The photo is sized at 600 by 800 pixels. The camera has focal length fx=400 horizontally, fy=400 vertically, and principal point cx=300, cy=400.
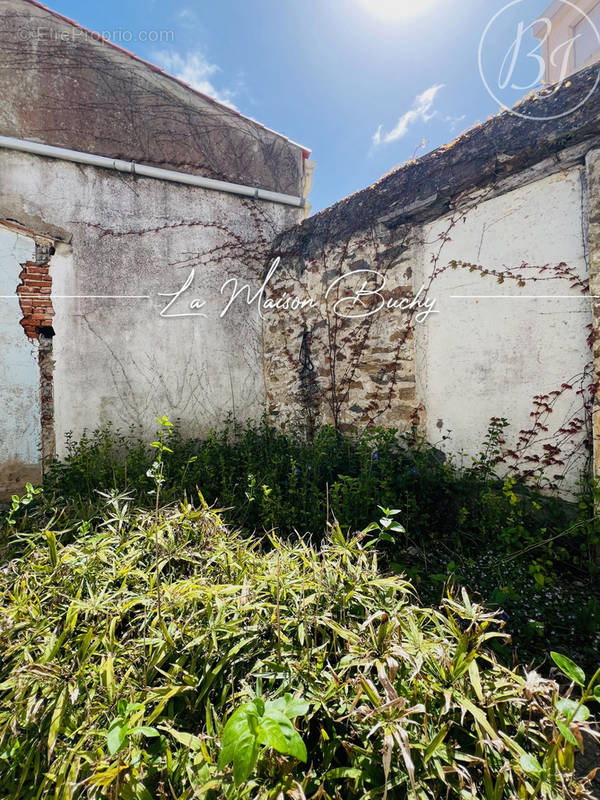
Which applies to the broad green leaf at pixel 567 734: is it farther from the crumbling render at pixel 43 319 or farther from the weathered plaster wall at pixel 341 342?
the crumbling render at pixel 43 319

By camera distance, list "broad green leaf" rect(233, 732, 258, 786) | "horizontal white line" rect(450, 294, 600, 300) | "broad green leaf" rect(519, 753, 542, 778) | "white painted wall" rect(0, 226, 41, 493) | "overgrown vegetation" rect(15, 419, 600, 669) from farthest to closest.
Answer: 1. "white painted wall" rect(0, 226, 41, 493)
2. "horizontal white line" rect(450, 294, 600, 300)
3. "overgrown vegetation" rect(15, 419, 600, 669)
4. "broad green leaf" rect(519, 753, 542, 778)
5. "broad green leaf" rect(233, 732, 258, 786)

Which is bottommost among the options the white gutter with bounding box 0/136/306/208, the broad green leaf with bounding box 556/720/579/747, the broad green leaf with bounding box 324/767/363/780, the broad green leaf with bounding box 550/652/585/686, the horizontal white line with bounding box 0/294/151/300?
the broad green leaf with bounding box 324/767/363/780

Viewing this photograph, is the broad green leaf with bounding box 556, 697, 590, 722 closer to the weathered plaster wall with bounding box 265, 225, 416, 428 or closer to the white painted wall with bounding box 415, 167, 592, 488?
the white painted wall with bounding box 415, 167, 592, 488

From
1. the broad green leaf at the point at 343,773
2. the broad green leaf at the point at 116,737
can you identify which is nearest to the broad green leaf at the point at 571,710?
the broad green leaf at the point at 343,773

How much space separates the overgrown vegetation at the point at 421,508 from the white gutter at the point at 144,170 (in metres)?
3.29

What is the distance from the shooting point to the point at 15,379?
14.4ft

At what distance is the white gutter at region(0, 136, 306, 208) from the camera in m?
4.48

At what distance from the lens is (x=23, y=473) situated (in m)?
4.44

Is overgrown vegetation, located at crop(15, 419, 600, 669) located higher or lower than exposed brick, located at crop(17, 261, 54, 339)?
lower

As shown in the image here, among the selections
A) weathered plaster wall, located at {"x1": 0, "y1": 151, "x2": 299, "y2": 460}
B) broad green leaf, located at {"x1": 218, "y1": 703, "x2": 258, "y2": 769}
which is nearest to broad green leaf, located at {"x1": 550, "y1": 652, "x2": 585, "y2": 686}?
broad green leaf, located at {"x1": 218, "y1": 703, "x2": 258, "y2": 769}

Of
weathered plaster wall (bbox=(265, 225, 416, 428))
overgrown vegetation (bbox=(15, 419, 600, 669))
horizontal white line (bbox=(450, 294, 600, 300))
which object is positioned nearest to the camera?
overgrown vegetation (bbox=(15, 419, 600, 669))

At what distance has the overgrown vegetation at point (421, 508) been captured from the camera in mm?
2383

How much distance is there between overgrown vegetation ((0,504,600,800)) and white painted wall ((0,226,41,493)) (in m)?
2.81

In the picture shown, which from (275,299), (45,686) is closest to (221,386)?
(275,299)
